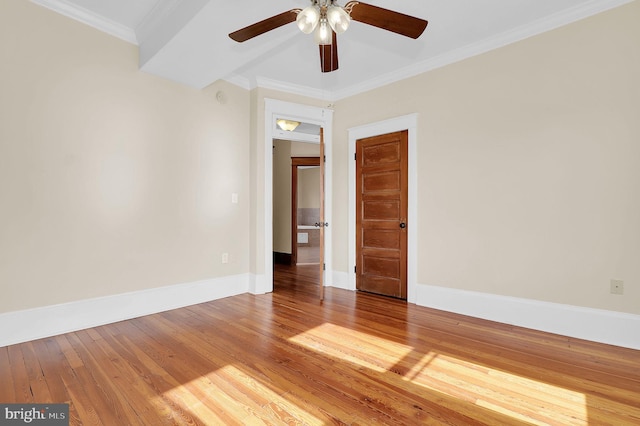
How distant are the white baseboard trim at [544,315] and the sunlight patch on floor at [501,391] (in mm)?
1130

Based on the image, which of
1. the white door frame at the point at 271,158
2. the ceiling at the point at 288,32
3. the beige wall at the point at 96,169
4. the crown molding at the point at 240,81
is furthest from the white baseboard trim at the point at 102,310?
the crown molding at the point at 240,81

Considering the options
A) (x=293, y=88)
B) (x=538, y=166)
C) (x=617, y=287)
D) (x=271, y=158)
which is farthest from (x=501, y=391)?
(x=293, y=88)

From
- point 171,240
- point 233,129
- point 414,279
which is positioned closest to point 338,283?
point 414,279

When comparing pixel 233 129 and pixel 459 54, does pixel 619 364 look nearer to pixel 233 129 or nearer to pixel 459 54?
pixel 459 54

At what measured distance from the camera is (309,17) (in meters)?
1.90

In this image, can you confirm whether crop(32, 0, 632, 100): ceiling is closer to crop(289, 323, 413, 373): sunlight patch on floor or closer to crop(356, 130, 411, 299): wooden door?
crop(356, 130, 411, 299): wooden door

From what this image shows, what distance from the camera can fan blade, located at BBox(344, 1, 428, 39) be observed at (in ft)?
6.21

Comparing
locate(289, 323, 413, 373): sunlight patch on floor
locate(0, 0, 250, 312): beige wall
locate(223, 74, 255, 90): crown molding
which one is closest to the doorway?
locate(223, 74, 255, 90): crown molding

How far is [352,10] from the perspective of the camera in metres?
1.95

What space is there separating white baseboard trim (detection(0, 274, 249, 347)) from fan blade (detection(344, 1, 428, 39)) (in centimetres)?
339

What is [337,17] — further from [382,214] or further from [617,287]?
[617,287]

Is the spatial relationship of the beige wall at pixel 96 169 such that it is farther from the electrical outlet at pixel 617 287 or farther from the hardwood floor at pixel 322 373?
the electrical outlet at pixel 617 287

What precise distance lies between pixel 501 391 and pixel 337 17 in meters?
2.59

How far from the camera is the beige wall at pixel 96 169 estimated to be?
264cm
